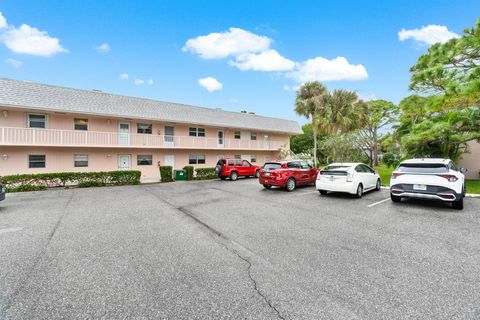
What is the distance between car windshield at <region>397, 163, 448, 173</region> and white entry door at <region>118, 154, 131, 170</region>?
1855 centimetres

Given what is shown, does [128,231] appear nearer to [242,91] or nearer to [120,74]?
[120,74]

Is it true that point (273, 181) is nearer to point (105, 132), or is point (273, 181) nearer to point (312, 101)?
point (105, 132)

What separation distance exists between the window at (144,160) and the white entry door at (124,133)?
1.81m

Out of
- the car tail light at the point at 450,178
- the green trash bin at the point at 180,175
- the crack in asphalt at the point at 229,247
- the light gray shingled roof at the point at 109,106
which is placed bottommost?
the crack in asphalt at the point at 229,247

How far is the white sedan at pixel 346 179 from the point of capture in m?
8.92

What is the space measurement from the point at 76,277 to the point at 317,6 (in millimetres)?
18449

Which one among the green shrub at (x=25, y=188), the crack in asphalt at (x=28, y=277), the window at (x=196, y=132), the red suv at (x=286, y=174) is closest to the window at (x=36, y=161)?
the green shrub at (x=25, y=188)

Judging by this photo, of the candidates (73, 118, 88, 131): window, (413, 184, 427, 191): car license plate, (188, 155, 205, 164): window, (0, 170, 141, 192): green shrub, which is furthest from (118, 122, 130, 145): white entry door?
(413, 184, 427, 191): car license plate

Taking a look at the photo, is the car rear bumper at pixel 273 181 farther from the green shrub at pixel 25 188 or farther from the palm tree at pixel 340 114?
the palm tree at pixel 340 114

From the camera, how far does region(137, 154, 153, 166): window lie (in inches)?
743

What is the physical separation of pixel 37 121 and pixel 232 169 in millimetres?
14289

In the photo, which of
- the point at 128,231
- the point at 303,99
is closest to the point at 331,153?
the point at 303,99

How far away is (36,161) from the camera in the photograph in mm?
14969

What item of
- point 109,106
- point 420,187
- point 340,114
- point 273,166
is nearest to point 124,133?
point 109,106
